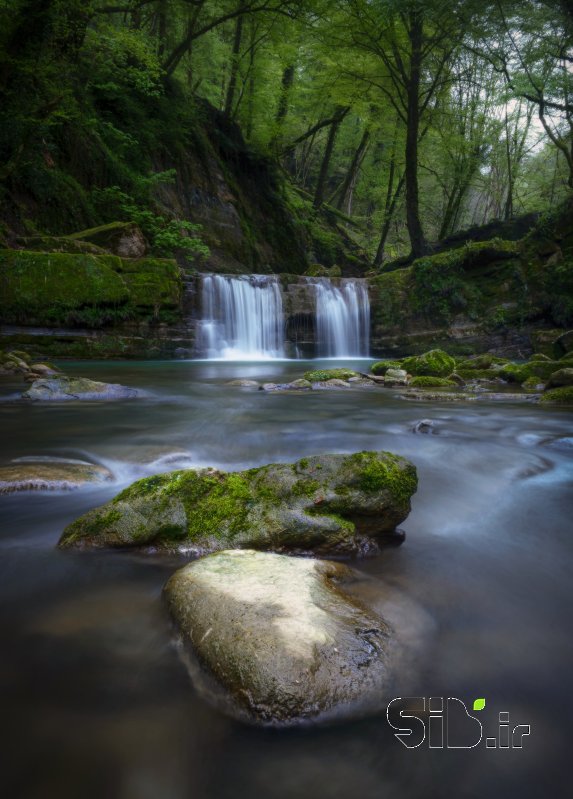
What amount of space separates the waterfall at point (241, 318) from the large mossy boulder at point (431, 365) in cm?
576

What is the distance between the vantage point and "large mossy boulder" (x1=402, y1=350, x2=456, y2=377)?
1054 centimetres

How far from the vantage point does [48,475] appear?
340cm

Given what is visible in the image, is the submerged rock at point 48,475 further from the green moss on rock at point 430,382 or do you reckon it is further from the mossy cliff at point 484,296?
the mossy cliff at point 484,296

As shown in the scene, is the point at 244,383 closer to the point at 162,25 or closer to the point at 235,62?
the point at 162,25

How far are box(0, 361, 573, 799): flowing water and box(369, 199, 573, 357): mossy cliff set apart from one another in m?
11.8

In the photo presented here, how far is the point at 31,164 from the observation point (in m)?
12.9

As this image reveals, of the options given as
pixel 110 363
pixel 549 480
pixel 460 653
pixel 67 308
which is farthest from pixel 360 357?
pixel 460 653

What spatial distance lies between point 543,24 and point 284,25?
30.2 ft

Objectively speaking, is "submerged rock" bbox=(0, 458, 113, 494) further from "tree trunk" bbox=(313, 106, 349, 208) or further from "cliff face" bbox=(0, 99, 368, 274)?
"tree trunk" bbox=(313, 106, 349, 208)

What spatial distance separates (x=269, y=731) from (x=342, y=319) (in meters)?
15.5

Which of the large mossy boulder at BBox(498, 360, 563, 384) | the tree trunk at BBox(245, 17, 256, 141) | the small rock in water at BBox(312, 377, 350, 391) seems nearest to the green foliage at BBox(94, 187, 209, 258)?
the small rock in water at BBox(312, 377, 350, 391)

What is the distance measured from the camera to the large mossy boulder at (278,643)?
54.7 inches

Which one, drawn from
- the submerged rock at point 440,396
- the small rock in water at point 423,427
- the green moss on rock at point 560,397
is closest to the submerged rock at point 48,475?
the small rock in water at point 423,427

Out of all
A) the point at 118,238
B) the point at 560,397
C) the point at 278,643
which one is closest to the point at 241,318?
the point at 118,238
